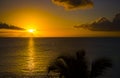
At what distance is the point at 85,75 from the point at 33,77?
2610 centimetres

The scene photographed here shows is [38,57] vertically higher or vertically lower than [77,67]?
lower

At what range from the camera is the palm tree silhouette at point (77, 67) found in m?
12.7

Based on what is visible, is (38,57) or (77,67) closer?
(77,67)

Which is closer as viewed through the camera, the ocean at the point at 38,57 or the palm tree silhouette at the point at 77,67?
the palm tree silhouette at the point at 77,67

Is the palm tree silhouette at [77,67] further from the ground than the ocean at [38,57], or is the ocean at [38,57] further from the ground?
the palm tree silhouette at [77,67]

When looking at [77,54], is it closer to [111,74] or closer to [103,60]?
[103,60]

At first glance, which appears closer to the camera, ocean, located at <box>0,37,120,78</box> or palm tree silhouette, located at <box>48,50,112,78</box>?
palm tree silhouette, located at <box>48,50,112,78</box>

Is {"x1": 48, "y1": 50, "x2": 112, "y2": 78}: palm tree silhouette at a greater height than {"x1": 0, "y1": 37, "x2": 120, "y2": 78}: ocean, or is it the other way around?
{"x1": 48, "y1": 50, "x2": 112, "y2": 78}: palm tree silhouette

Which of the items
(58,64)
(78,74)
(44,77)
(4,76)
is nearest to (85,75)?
(78,74)

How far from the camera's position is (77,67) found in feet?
41.8

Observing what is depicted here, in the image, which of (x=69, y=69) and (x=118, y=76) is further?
(x=118, y=76)

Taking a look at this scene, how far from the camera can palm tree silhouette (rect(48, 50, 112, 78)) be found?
500 inches

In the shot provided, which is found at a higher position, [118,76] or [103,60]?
[103,60]

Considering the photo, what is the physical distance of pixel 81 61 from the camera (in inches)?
508
